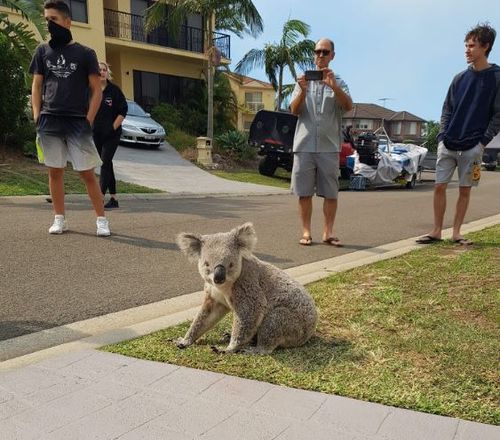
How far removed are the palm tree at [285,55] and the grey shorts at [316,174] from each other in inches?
749

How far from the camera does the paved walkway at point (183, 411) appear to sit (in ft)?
6.65

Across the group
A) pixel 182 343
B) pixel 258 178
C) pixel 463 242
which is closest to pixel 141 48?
pixel 258 178

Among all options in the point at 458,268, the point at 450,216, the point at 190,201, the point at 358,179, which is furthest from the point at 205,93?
the point at 458,268

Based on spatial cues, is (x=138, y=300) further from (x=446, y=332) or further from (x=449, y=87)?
Result: (x=449, y=87)

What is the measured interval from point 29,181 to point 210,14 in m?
13.0

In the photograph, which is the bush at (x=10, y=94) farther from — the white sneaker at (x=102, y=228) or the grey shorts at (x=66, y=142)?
the white sneaker at (x=102, y=228)

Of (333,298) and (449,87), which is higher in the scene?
(449,87)

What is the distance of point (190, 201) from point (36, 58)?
542cm

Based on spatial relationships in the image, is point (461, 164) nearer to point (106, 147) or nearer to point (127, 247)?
point (127, 247)

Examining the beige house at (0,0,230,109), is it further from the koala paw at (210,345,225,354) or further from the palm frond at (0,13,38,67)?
the koala paw at (210,345,225,354)

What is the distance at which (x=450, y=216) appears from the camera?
938cm

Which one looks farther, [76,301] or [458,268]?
[458,268]

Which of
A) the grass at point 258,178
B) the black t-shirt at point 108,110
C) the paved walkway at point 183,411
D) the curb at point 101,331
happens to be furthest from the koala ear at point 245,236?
the grass at point 258,178

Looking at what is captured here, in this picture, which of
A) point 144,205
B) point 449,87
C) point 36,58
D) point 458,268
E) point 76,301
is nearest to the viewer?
point 76,301
